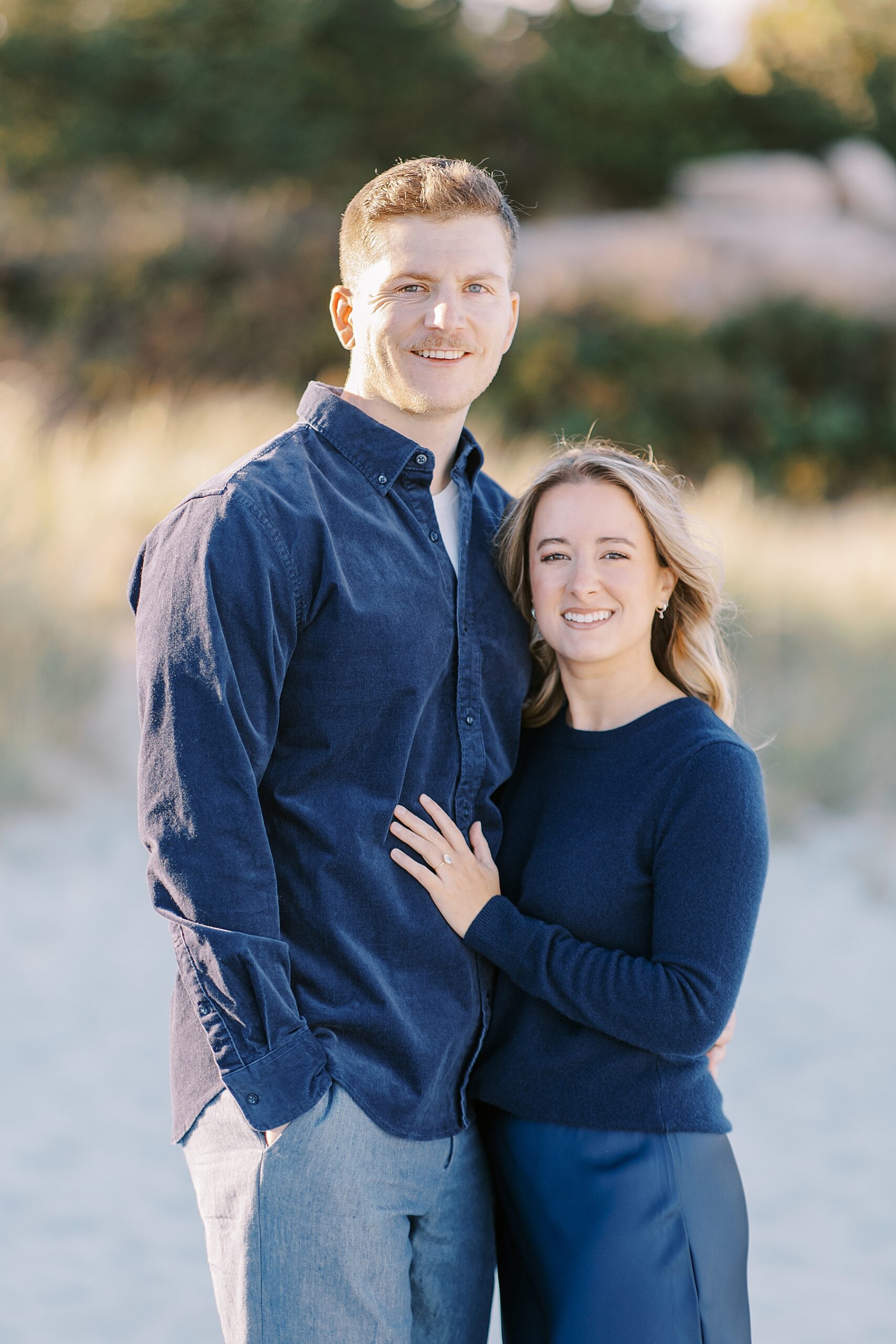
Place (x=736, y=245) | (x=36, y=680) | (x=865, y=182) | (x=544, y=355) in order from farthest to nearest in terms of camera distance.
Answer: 1. (x=865, y=182)
2. (x=736, y=245)
3. (x=544, y=355)
4. (x=36, y=680)

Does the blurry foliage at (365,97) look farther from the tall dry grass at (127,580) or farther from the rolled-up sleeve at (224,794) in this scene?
the rolled-up sleeve at (224,794)

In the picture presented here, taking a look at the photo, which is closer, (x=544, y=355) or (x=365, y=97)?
(x=544, y=355)

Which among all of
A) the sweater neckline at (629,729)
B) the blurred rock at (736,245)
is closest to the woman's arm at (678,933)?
the sweater neckline at (629,729)

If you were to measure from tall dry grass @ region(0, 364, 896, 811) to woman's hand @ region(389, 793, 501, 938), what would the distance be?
373 centimetres

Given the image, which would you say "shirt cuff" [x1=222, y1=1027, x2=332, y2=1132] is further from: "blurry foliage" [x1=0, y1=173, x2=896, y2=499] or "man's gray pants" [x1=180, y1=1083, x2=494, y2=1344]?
"blurry foliage" [x1=0, y1=173, x2=896, y2=499]

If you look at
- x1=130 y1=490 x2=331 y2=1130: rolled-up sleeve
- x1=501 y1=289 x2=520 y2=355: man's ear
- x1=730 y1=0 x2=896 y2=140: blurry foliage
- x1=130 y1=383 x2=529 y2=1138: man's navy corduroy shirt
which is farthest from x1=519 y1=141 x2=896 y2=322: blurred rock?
x1=130 y1=490 x2=331 y2=1130: rolled-up sleeve

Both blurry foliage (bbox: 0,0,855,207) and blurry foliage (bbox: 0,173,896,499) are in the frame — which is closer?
blurry foliage (bbox: 0,173,896,499)

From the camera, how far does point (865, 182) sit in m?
17.9

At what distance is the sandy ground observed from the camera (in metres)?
3.16

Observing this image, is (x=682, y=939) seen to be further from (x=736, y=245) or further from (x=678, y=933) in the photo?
(x=736, y=245)

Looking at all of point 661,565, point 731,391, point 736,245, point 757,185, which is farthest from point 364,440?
point 757,185

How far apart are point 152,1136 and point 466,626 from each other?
2.43m

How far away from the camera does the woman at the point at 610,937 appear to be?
Answer: 187 centimetres

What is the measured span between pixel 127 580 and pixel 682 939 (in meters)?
5.15
